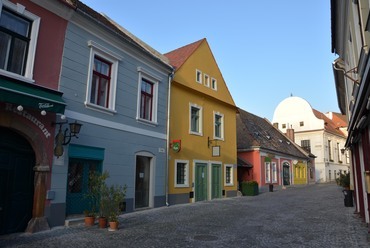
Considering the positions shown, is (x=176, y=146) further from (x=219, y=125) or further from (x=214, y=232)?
(x=214, y=232)

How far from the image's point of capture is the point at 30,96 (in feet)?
27.0

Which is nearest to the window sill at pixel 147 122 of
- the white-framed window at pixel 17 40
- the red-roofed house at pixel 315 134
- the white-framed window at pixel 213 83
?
the white-framed window at pixel 17 40

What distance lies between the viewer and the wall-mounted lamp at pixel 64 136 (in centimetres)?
961

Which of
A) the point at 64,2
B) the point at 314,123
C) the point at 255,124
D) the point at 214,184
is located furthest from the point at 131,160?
the point at 314,123

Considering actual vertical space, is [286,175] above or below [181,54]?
below

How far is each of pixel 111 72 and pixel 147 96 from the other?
2.58 metres

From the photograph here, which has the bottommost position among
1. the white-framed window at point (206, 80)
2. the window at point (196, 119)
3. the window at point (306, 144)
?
the window at point (196, 119)

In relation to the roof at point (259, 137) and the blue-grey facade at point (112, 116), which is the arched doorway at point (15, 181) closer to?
the blue-grey facade at point (112, 116)

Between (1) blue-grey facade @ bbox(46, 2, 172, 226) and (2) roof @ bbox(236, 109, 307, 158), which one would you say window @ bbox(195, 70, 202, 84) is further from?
(2) roof @ bbox(236, 109, 307, 158)

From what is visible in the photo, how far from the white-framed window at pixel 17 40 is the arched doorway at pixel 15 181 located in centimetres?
175

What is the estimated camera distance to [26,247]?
7121mm

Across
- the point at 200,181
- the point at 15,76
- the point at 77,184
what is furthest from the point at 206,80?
the point at 15,76

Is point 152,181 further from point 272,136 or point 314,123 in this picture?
point 314,123

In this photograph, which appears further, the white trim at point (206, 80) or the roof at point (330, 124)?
the roof at point (330, 124)
